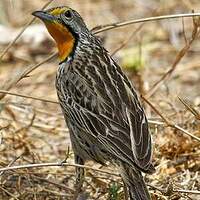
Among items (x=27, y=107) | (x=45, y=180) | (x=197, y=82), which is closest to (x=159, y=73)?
(x=197, y=82)

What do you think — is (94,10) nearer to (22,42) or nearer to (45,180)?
(22,42)

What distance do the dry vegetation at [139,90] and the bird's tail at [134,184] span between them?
0.31 feet

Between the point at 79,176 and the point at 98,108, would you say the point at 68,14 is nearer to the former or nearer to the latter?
the point at 98,108

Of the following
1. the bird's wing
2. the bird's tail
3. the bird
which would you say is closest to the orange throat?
the bird

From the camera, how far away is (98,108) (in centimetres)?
523

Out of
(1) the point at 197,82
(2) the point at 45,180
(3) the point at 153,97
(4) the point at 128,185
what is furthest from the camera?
(1) the point at 197,82

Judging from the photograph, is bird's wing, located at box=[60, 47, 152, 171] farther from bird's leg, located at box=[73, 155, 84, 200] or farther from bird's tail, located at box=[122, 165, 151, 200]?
bird's leg, located at box=[73, 155, 84, 200]

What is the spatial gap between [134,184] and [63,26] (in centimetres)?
124

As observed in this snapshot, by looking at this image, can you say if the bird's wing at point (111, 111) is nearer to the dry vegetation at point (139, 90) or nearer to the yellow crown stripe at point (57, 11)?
the dry vegetation at point (139, 90)

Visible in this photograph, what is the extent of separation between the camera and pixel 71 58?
18.4 feet

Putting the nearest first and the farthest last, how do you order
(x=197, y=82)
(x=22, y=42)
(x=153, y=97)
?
(x=153, y=97) < (x=197, y=82) < (x=22, y=42)

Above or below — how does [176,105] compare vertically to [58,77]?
below

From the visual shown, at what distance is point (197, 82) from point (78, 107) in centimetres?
306

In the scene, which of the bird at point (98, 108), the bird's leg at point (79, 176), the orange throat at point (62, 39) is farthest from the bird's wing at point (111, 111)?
the bird's leg at point (79, 176)
